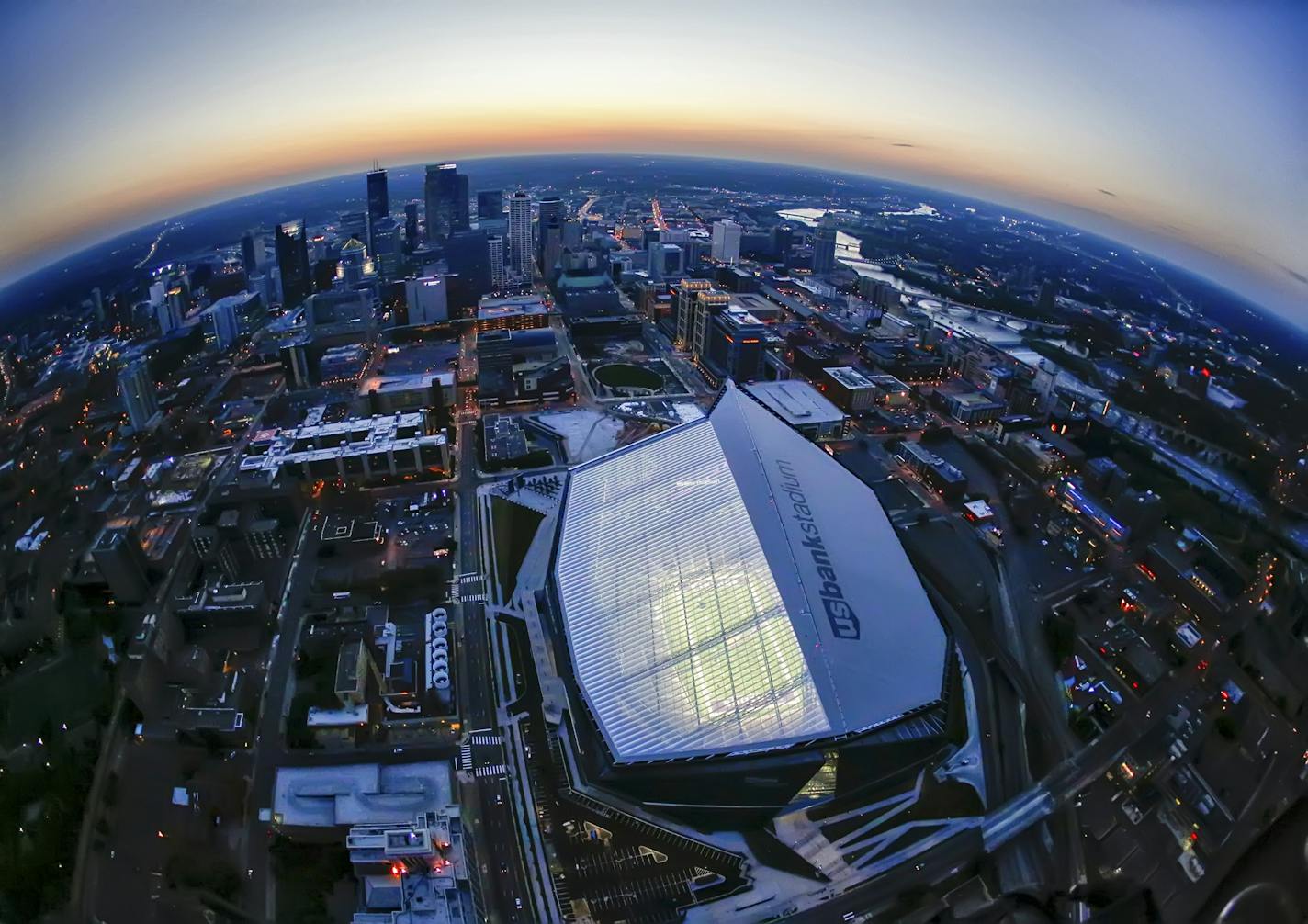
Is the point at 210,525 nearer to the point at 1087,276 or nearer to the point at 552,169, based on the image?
the point at 1087,276

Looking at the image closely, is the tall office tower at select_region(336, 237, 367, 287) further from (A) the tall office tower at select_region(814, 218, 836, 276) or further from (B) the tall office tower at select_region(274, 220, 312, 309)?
(A) the tall office tower at select_region(814, 218, 836, 276)

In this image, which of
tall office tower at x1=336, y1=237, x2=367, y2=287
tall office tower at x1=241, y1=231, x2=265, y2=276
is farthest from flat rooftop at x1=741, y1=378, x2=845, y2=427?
tall office tower at x1=241, y1=231, x2=265, y2=276

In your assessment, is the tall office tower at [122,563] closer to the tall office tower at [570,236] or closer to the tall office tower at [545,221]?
the tall office tower at [545,221]

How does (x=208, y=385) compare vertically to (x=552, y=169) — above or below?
below

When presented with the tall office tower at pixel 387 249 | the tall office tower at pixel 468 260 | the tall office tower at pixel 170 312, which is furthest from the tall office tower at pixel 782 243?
the tall office tower at pixel 170 312

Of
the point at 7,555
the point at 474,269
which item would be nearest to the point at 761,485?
the point at 7,555

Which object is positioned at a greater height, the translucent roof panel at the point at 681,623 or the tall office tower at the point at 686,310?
the tall office tower at the point at 686,310
